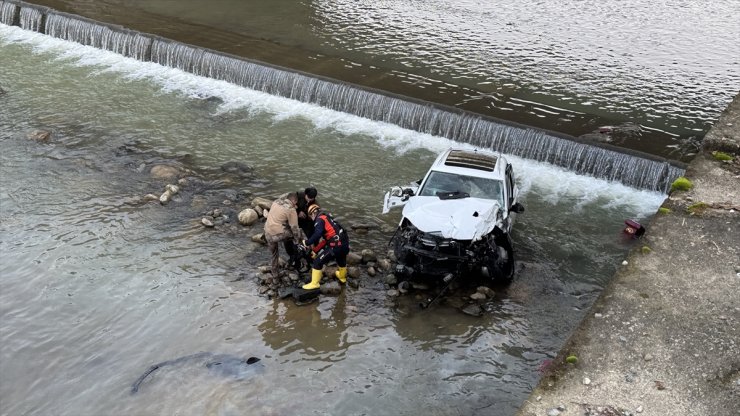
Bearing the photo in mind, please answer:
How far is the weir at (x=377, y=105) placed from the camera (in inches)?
613

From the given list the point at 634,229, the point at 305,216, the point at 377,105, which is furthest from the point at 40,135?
the point at 634,229

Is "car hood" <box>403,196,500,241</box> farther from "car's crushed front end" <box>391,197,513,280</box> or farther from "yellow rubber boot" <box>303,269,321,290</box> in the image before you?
"yellow rubber boot" <box>303,269,321,290</box>

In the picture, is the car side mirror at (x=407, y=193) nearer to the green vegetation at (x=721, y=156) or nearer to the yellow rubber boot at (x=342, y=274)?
the yellow rubber boot at (x=342, y=274)

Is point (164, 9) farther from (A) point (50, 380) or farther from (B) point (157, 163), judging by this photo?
(A) point (50, 380)

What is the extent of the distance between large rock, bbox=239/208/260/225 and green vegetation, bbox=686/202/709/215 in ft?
25.8

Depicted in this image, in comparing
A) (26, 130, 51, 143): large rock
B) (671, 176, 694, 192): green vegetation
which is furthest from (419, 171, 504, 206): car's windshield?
(26, 130, 51, 143): large rock

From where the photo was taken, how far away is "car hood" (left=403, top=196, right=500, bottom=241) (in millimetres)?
11234

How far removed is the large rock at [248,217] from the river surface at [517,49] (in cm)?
670

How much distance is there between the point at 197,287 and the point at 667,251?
7.60 metres

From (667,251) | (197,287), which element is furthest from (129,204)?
(667,251)

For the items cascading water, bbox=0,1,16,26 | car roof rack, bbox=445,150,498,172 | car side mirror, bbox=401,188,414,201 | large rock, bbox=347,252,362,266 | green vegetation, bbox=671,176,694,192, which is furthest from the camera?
cascading water, bbox=0,1,16,26

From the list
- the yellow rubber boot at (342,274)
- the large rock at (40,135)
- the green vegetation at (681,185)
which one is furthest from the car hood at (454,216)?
the large rock at (40,135)

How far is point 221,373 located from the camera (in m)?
9.98

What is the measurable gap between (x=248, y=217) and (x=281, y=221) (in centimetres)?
241
